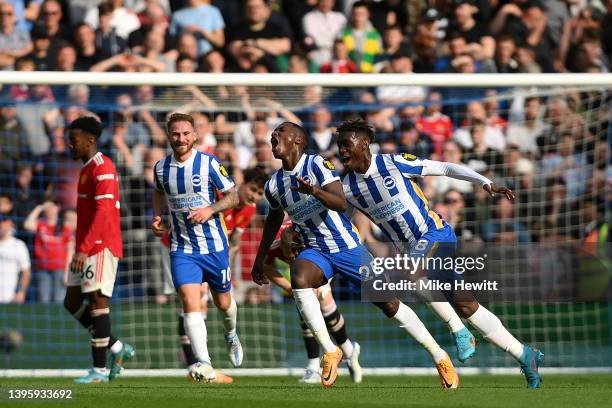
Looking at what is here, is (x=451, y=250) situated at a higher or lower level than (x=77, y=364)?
higher

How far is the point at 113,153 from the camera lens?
1447cm

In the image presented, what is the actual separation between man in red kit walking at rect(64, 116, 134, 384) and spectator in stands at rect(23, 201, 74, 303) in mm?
2803

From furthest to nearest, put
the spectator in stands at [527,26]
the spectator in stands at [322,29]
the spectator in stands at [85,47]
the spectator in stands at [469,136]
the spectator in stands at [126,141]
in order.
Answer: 1. the spectator in stands at [527,26]
2. the spectator in stands at [322,29]
3. the spectator in stands at [85,47]
4. the spectator in stands at [469,136]
5. the spectator in stands at [126,141]

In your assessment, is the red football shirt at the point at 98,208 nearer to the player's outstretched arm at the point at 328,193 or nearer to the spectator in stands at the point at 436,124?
the player's outstretched arm at the point at 328,193

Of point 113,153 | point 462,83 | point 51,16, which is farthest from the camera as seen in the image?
point 51,16

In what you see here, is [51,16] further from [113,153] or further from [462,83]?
[462,83]

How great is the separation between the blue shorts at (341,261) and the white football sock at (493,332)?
104 cm

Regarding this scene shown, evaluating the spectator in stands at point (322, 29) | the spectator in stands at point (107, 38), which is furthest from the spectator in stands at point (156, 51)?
the spectator in stands at point (322, 29)

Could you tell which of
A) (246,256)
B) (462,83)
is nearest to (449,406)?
(462,83)

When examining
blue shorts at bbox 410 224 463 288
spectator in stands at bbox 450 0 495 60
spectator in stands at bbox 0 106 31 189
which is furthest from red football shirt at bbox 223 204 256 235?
spectator in stands at bbox 450 0 495 60

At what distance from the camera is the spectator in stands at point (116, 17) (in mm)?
16541

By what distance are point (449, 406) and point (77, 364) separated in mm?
6681

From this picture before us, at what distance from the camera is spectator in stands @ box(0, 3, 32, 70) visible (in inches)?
630

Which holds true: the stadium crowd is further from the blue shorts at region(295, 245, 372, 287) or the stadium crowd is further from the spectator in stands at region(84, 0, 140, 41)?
the blue shorts at region(295, 245, 372, 287)
